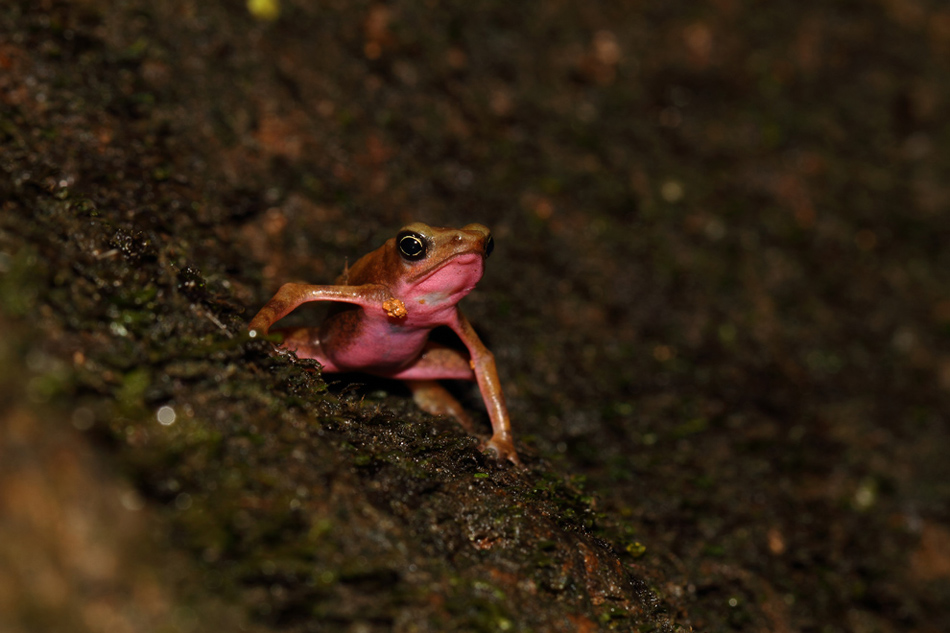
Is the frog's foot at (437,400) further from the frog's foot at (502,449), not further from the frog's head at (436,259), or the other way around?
the frog's head at (436,259)

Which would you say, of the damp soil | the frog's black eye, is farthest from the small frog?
the damp soil

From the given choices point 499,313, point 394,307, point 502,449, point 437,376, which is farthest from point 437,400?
point 499,313

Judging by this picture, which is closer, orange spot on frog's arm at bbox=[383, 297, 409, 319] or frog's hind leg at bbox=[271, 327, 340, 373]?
orange spot on frog's arm at bbox=[383, 297, 409, 319]

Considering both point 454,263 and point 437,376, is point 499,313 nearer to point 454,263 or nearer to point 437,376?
point 437,376

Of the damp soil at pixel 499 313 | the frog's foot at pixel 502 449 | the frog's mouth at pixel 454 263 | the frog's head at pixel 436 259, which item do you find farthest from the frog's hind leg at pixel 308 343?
the frog's foot at pixel 502 449

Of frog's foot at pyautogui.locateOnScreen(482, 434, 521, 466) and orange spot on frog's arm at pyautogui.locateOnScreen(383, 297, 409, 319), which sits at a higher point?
orange spot on frog's arm at pyautogui.locateOnScreen(383, 297, 409, 319)

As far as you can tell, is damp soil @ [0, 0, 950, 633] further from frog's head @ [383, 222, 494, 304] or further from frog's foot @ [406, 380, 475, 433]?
frog's head @ [383, 222, 494, 304]
